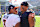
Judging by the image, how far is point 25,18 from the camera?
141 cm

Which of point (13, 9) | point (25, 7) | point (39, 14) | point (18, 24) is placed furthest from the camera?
point (39, 14)

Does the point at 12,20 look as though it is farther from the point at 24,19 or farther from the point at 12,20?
the point at 24,19

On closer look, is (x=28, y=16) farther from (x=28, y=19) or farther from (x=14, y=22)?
(x=14, y=22)

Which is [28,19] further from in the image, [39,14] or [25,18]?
[39,14]

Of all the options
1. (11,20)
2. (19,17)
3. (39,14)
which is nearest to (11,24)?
(11,20)

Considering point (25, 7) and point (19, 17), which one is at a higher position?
point (25, 7)

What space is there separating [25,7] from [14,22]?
0.28 meters

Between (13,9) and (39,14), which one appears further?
(39,14)

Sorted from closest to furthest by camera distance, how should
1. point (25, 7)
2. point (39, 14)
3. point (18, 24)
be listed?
point (18, 24)
point (25, 7)
point (39, 14)

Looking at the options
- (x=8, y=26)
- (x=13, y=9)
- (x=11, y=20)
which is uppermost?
(x=13, y=9)

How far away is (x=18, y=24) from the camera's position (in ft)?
4.43

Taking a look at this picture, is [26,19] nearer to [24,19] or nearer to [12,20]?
[24,19]

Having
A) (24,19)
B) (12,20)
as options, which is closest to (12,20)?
(12,20)

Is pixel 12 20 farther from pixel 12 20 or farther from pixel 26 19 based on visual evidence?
pixel 26 19
